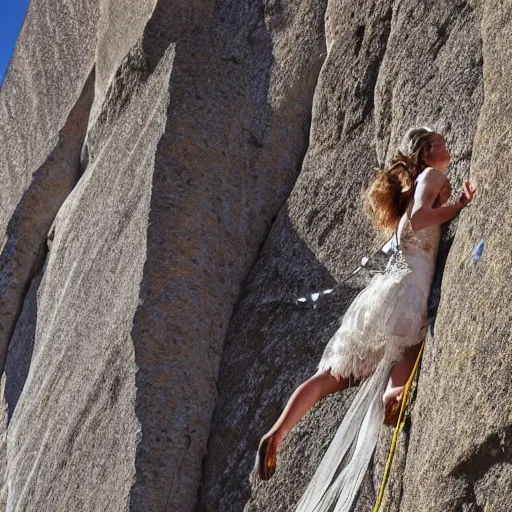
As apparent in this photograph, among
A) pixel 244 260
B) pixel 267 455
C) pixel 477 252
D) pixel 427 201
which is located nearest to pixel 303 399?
pixel 267 455

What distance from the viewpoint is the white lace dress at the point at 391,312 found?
12.6 feet

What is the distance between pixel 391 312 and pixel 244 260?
1477 millimetres

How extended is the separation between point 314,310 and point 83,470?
3.86 feet

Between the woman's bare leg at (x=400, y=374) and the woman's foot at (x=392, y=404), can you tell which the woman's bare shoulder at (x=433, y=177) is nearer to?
the woman's bare leg at (x=400, y=374)

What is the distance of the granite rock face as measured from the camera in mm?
3391

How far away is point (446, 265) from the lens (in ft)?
12.1

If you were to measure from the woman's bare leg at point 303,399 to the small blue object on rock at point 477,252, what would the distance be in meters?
0.85

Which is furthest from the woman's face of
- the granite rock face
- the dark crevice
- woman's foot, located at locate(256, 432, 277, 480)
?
the dark crevice

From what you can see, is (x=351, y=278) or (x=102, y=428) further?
(x=102, y=428)

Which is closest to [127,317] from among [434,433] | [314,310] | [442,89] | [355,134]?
[314,310]

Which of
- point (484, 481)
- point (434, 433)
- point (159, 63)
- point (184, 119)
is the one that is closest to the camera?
point (484, 481)

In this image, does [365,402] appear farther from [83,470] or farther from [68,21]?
[68,21]

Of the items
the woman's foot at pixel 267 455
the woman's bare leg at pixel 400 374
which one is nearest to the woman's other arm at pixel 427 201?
the woman's bare leg at pixel 400 374

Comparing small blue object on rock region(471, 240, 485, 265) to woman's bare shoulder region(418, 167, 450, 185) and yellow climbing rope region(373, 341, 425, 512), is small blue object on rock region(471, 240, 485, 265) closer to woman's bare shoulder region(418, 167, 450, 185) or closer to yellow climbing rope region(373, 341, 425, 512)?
yellow climbing rope region(373, 341, 425, 512)
